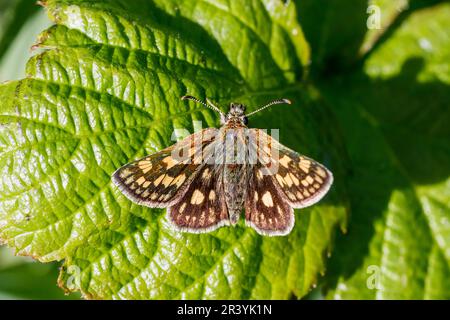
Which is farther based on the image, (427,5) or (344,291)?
(427,5)

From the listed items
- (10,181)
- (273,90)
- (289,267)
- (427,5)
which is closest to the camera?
(10,181)

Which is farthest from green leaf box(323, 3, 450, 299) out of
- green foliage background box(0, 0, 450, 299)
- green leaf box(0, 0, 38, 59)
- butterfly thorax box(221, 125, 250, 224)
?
green leaf box(0, 0, 38, 59)

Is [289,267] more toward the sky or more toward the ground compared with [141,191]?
more toward the ground

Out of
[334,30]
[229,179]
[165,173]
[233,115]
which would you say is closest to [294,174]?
[229,179]

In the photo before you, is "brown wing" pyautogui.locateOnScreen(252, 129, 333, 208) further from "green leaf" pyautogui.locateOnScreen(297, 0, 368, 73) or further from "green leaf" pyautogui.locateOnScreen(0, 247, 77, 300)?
"green leaf" pyautogui.locateOnScreen(0, 247, 77, 300)

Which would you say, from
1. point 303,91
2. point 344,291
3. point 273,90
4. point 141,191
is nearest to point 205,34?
point 273,90

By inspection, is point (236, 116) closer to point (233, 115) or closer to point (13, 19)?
point (233, 115)
